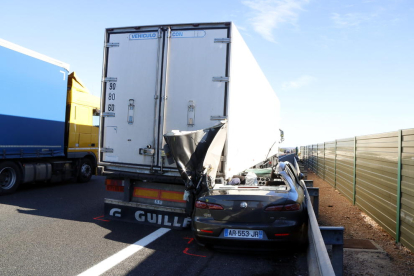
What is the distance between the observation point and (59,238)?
576cm

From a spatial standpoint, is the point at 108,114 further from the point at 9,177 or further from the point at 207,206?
the point at 9,177

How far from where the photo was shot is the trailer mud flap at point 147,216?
645 cm

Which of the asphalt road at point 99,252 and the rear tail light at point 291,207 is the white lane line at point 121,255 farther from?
the rear tail light at point 291,207

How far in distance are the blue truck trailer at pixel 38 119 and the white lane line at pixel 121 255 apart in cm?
623

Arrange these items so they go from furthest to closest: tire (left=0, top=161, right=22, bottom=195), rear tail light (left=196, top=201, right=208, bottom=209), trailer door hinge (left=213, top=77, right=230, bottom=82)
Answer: tire (left=0, top=161, right=22, bottom=195) < trailer door hinge (left=213, top=77, right=230, bottom=82) < rear tail light (left=196, top=201, right=208, bottom=209)

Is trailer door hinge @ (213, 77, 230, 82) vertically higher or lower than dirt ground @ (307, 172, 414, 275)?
higher

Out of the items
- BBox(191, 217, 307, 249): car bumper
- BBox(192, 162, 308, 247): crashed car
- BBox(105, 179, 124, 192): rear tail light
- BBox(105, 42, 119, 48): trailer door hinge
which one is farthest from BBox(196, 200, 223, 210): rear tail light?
BBox(105, 42, 119, 48): trailer door hinge

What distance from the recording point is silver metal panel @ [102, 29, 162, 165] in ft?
21.7

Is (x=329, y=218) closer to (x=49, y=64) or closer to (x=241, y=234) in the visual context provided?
(x=241, y=234)

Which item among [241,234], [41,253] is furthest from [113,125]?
[241,234]

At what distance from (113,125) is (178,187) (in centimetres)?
181

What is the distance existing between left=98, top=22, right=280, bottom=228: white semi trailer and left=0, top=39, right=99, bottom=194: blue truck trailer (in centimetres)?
459

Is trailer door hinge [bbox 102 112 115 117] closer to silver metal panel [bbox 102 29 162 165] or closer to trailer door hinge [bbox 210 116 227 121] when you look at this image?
silver metal panel [bbox 102 29 162 165]

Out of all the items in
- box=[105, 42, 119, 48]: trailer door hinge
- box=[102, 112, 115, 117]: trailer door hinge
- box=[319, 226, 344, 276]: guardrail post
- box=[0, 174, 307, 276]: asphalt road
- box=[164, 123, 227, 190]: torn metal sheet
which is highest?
box=[105, 42, 119, 48]: trailer door hinge
